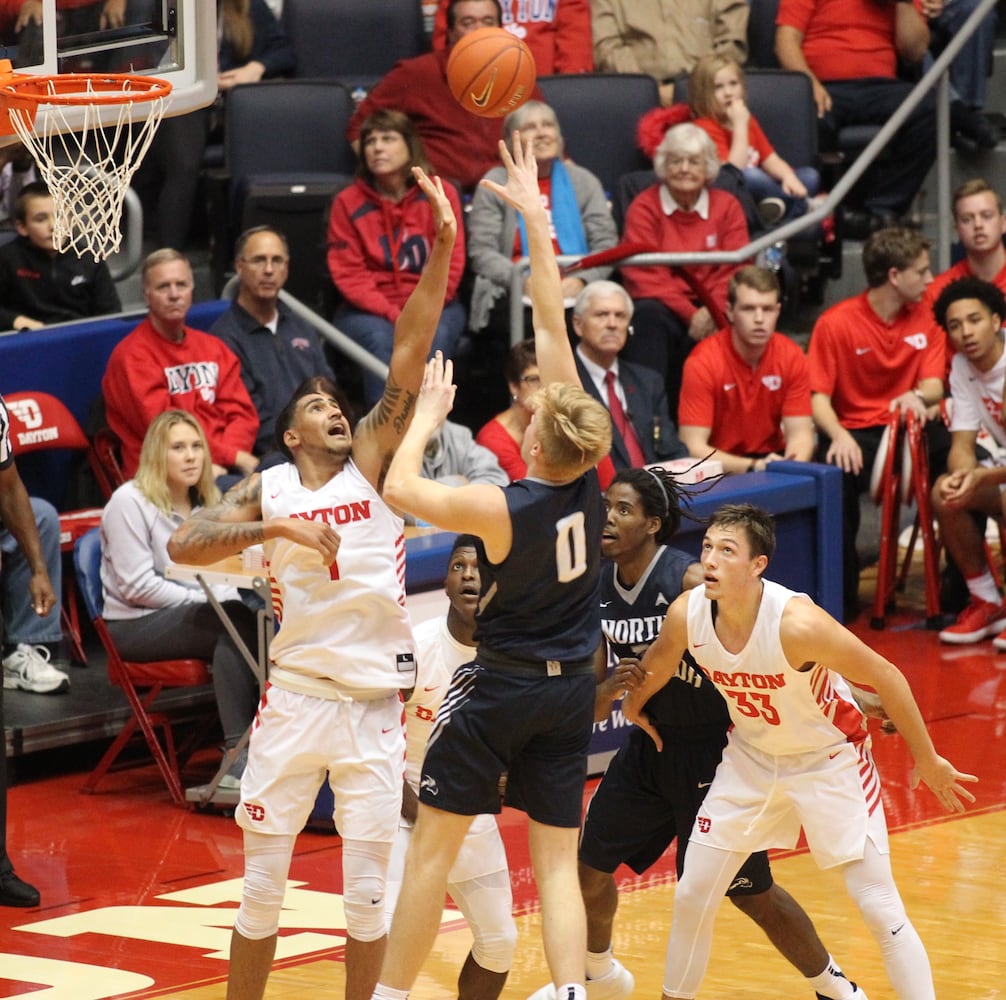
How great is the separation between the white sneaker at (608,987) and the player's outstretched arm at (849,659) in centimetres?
109

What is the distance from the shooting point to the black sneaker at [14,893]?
6.78 meters

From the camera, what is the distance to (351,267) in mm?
9953

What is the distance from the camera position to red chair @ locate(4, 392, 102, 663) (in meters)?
8.91

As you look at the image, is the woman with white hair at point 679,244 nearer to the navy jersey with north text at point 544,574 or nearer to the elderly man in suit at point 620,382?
the elderly man in suit at point 620,382

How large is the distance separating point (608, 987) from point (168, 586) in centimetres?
315

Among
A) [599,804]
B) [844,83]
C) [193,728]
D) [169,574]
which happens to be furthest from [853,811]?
[844,83]

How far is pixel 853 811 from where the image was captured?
5.24 meters

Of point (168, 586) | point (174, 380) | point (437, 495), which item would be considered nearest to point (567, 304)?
point (174, 380)

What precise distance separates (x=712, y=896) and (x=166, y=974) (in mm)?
1805

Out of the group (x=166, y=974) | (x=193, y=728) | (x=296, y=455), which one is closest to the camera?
(x=296, y=455)

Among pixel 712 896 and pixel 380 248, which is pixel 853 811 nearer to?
pixel 712 896

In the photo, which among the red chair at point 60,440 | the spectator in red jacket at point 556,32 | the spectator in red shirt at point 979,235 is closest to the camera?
the red chair at point 60,440

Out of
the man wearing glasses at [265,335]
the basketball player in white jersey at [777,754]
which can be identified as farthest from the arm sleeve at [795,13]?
the basketball player in white jersey at [777,754]

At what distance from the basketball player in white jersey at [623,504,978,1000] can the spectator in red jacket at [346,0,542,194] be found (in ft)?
18.9
